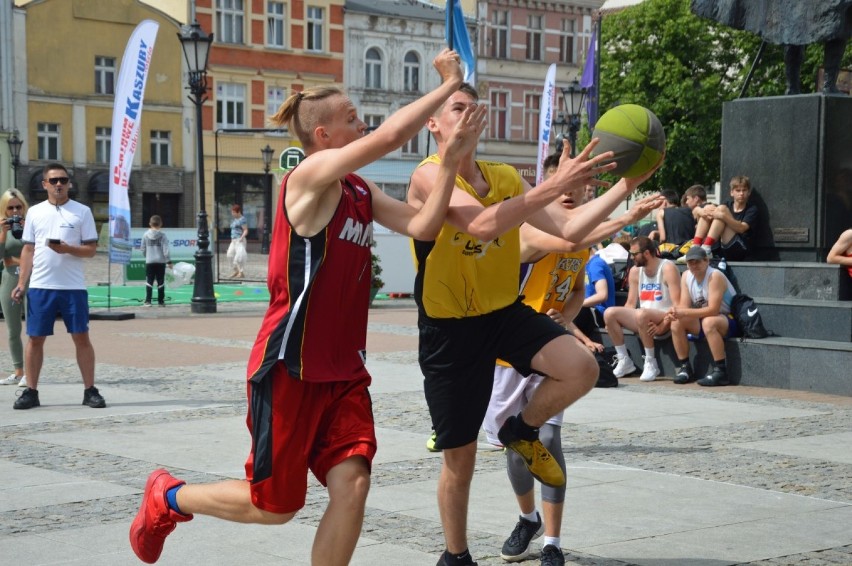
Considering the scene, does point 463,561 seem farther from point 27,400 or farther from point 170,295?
point 170,295

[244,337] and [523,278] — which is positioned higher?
[523,278]

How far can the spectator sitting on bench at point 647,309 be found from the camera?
43.4 ft

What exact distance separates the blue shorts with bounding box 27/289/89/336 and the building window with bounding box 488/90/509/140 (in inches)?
2192

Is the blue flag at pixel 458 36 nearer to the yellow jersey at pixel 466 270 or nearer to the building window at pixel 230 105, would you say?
the yellow jersey at pixel 466 270

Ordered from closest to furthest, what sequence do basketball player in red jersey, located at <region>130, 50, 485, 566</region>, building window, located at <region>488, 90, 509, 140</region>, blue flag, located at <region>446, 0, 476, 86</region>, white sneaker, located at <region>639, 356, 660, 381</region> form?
1. basketball player in red jersey, located at <region>130, 50, 485, 566</region>
2. white sneaker, located at <region>639, 356, 660, 381</region>
3. blue flag, located at <region>446, 0, 476, 86</region>
4. building window, located at <region>488, 90, 509, 140</region>

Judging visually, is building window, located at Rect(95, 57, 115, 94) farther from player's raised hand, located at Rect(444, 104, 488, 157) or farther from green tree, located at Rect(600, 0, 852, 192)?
player's raised hand, located at Rect(444, 104, 488, 157)

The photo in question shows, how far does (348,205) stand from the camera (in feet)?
14.8

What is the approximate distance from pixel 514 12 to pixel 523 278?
61.7 meters

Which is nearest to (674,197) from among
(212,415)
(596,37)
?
(212,415)

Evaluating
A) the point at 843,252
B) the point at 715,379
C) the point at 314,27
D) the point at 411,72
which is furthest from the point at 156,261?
the point at 411,72

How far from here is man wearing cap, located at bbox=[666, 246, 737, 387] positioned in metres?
12.7

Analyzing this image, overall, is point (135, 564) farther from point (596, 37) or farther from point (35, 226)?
point (596, 37)

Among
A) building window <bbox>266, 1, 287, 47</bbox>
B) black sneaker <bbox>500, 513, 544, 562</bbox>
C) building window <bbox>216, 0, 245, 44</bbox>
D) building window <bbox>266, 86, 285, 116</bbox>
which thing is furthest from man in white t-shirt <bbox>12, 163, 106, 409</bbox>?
building window <bbox>266, 1, 287, 47</bbox>

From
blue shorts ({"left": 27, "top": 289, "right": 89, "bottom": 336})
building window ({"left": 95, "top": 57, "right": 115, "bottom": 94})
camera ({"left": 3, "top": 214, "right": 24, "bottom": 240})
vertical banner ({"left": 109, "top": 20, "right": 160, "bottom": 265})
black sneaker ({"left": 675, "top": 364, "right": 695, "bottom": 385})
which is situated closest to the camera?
blue shorts ({"left": 27, "top": 289, "right": 89, "bottom": 336})
